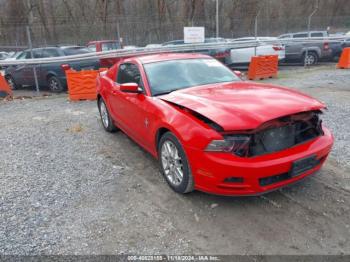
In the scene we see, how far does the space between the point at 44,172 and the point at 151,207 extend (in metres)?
1.99

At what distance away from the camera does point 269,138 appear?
10.2 feet

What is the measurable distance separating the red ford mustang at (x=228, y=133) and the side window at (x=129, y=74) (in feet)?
0.79

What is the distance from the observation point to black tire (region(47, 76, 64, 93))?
1105 centimetres

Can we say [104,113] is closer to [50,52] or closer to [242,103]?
[242,103]

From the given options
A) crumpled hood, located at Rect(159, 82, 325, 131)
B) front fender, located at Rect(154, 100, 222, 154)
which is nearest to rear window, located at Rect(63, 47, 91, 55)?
crumpled hood, located at Rect(159, 82, 325, 131)

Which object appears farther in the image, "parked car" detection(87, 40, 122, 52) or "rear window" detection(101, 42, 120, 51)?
"rear window" detection(101, 42, 120, 51)

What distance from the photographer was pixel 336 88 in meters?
9.49

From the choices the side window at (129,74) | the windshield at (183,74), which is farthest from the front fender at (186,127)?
the side window at (129,74)

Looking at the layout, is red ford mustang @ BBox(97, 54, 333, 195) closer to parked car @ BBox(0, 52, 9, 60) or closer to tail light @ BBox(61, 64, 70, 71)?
tail light @ BBox(61, 64, 70, 71)

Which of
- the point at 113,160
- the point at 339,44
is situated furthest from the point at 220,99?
the point at 339,44

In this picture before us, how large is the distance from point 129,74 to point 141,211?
7.98ft

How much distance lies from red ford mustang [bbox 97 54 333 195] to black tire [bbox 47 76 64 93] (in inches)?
305

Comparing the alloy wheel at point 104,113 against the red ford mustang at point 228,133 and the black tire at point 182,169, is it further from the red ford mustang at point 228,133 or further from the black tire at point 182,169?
the black tire at point 182,169

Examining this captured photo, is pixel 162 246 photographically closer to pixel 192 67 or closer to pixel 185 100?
pixel 185 100
